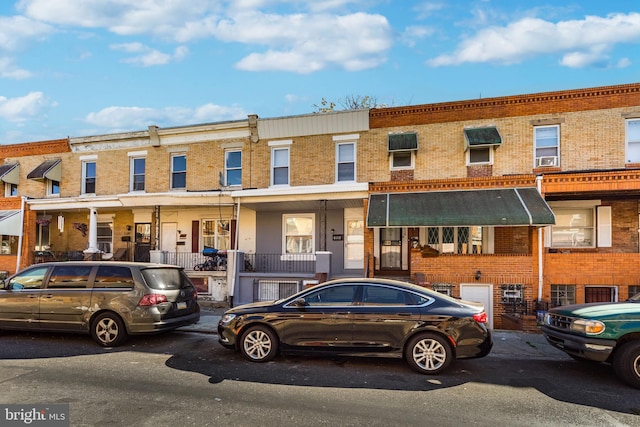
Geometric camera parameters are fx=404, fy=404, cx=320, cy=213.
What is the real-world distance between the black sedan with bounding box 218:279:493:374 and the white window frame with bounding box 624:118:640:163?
944 cm

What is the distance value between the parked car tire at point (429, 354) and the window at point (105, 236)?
15463 mm

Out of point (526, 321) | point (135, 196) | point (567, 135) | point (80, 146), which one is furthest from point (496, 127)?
point (80, 146)

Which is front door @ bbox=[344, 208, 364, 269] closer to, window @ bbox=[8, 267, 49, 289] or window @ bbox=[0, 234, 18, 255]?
window @ bbox=[8, 267, 49, 289]

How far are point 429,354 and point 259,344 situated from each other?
9.27 ft

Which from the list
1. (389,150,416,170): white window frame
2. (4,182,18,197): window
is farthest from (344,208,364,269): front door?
(4,182,18,197): window

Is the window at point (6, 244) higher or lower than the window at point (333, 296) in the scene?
higher

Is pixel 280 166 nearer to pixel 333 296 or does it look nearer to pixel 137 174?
pixel 137 174

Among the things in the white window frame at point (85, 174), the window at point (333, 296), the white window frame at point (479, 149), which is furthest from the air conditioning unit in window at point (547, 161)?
the white window frame at point (85, 174)

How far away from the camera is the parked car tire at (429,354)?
20.8 ft

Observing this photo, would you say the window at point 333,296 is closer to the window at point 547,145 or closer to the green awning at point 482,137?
the green awning at point 482,137

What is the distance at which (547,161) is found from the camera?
1293 cm

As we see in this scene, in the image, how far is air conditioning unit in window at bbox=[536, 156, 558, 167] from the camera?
42.2ft

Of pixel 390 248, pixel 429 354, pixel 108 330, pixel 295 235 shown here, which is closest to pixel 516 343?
pixel 429 354

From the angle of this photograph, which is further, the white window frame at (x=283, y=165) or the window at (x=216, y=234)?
the window at (x=216, y=234)
